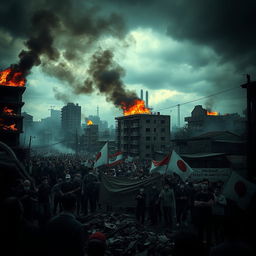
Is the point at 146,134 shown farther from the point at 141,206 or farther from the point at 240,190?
the point at 240,190

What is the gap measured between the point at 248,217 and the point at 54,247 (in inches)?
195

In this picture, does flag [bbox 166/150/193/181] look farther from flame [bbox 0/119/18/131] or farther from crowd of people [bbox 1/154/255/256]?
flame [bbox 0/119/18/131]

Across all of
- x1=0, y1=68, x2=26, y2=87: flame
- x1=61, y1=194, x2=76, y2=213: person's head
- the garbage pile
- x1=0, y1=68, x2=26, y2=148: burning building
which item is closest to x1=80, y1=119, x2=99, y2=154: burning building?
x1=0, y1=68, x2=26, y2=87: flame

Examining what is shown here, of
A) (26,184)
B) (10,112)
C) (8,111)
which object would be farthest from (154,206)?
(8,111)

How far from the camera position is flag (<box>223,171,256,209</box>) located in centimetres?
594

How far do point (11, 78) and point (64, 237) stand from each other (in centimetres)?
3687

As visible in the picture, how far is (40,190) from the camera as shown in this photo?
10.1m

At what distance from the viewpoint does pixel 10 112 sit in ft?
103

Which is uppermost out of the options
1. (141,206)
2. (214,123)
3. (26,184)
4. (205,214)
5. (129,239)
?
(214,123)

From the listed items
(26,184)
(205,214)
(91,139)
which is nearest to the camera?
(205,214)

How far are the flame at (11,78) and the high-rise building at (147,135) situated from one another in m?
37.4

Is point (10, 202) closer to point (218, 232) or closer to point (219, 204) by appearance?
point (219, 204)

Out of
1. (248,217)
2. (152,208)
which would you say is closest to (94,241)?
(248,217)

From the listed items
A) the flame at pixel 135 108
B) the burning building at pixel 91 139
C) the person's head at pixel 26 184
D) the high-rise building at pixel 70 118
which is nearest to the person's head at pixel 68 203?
the person's head at pixel 26 184
